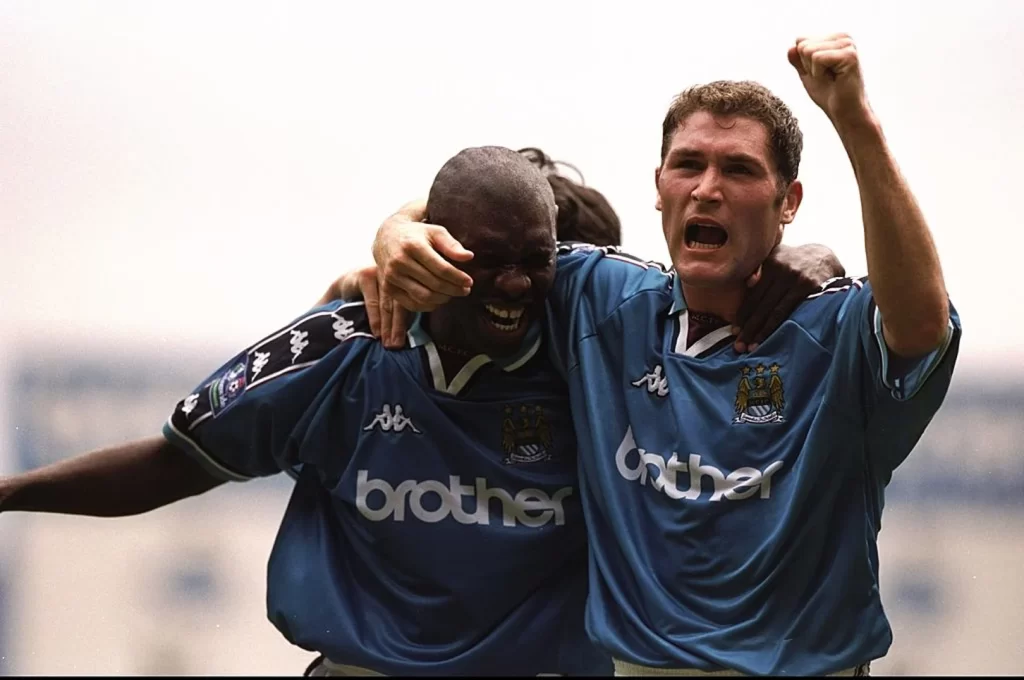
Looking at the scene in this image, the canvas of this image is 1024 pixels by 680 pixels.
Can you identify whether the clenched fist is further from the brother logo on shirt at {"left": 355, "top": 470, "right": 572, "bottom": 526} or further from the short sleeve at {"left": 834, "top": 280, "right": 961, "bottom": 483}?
the brother logo on shirt at {"left": 355, "top": 470, "right": 572, "bottom": 526}

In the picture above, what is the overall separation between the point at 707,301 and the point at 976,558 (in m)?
0.92

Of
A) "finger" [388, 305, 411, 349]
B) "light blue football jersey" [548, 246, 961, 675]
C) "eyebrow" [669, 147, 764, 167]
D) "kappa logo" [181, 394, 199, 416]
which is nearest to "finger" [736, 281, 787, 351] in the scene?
"light blue football jersey" [548, 246, 961, 675]

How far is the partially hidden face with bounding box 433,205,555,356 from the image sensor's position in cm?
127

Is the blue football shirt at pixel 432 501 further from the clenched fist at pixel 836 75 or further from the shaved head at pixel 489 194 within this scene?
the clenched fist at pixel 836 75

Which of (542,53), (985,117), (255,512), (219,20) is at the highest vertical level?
(219,20)

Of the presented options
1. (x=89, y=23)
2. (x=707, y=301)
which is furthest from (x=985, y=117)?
(x=89, y=23)

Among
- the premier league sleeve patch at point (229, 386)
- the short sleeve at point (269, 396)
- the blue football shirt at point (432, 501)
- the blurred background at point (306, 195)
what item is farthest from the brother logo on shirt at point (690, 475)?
the blurred background at point (306, 195)

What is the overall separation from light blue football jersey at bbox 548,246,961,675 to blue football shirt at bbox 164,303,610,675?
0.09 m

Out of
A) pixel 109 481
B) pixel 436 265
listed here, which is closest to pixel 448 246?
pixel 436 265

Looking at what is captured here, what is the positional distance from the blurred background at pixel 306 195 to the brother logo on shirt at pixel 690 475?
2.67 ft

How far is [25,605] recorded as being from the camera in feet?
6.82

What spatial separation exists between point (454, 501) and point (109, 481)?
40 cm

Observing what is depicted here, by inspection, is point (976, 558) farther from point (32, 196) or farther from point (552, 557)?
point (32, 196)

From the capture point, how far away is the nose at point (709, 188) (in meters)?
1.25
